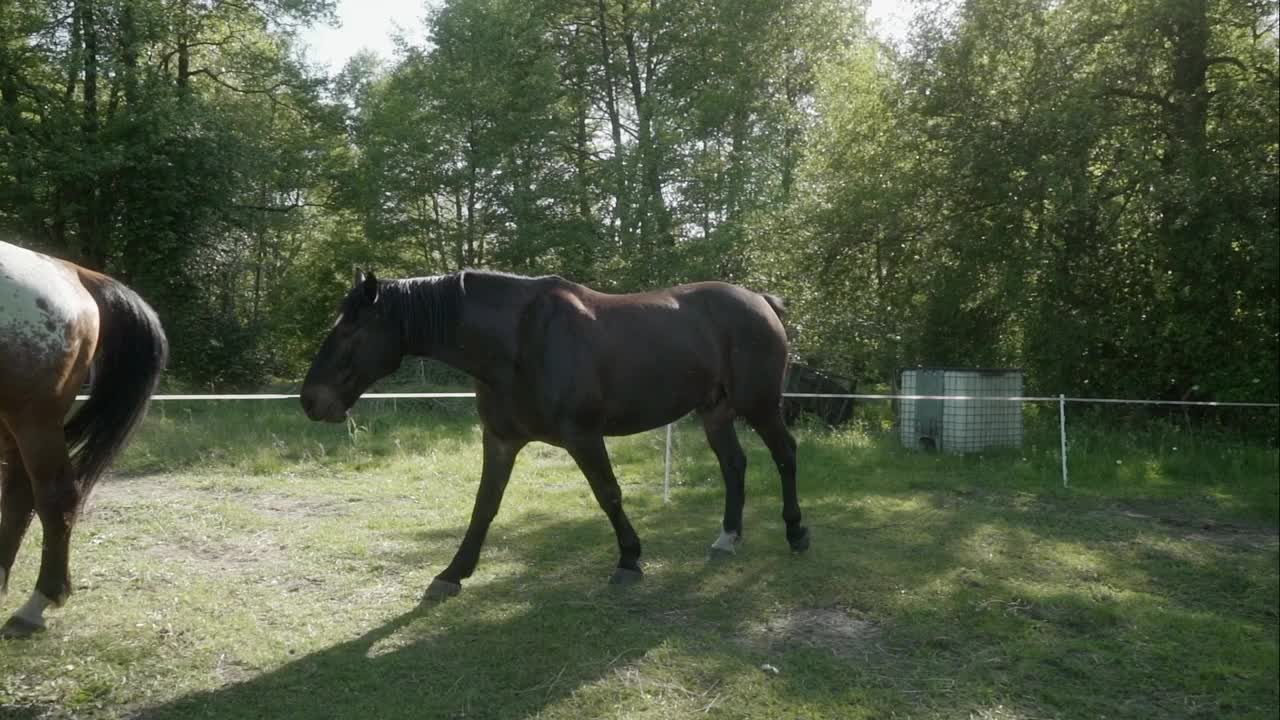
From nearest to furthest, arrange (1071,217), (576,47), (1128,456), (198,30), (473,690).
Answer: (473,690)
(1128,456)
(1071,217)
(198,30)
(576,47)

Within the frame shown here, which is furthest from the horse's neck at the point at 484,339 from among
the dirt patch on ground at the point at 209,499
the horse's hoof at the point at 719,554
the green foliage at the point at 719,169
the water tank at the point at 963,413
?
the water tank at the point at 963,413

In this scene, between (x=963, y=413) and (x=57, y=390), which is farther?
(x=963, y=413)

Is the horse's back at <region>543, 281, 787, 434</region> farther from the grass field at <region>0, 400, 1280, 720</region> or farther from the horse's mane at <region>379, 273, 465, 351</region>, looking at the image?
the grass field at <region>0, 400, 1280, 720</region>

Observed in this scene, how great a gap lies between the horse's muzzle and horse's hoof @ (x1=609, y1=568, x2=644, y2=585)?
1735 mm

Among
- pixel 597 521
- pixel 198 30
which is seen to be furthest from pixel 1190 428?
pixel 198 30

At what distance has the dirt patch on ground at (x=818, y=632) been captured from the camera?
3.82 m

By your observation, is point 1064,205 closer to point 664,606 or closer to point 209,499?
point 664,606

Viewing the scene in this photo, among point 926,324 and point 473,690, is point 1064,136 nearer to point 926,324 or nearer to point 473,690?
point 926,324

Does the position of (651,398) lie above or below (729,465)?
above

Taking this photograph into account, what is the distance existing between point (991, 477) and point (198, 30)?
18.4 m

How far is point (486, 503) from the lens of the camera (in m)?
4.61

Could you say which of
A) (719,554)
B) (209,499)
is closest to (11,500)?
(209,499)

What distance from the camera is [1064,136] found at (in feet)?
35.5

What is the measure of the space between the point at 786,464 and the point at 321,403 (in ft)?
9.67
